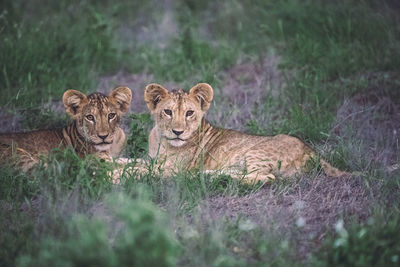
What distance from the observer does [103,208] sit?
457 cm

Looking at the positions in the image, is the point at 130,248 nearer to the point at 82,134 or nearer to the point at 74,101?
the point at 82,134

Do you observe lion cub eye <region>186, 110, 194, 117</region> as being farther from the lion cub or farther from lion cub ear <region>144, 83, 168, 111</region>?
the lion cub

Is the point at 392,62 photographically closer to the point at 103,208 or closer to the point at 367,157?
the point at 367,157

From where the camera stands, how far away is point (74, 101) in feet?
19.0

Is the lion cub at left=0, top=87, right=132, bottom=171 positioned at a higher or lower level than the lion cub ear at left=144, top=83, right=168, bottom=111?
lower

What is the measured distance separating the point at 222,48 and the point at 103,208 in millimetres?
4995

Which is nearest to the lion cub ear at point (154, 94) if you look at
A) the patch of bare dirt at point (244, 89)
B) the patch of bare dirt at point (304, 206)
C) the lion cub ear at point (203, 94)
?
the lion cub ear at point (203, 94)

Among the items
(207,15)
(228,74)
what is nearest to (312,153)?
(228,74)

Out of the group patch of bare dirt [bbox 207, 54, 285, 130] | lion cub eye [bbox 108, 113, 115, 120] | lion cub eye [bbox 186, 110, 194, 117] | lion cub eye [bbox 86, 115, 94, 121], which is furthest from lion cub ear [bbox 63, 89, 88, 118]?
patch of bare dirt [bbox 207, 54, 285, 130]

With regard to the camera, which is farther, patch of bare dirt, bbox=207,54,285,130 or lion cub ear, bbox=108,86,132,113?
patch of bare dirt, bbox=207,54,285,130

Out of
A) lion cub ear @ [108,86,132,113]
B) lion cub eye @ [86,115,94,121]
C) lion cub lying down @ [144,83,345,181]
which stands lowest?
lion cub lying down @ [144,83,345,181]

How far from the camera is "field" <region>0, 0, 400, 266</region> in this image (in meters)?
3.94

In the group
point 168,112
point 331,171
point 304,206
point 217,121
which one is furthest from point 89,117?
point 331,171

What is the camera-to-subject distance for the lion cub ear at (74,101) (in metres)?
5.73
